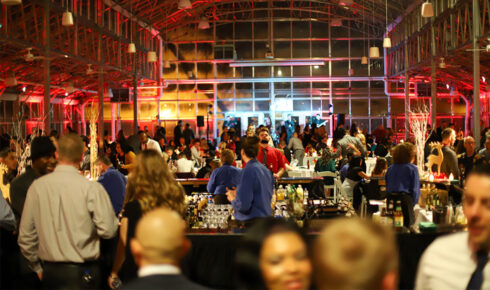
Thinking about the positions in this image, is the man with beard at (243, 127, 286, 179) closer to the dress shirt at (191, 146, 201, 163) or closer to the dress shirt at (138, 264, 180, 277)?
the dress shirt at (138, 264, 180, 277)

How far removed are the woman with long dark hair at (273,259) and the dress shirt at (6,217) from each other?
2542 mm

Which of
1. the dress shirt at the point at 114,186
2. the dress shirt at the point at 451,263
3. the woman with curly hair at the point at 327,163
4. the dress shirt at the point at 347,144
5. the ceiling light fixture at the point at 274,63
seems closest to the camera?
the dress shirt at the point at 451,263

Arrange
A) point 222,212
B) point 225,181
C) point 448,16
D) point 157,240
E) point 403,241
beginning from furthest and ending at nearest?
point 448,16 < point 225,181 < point 222,212 < point 403,241 < point 157,240

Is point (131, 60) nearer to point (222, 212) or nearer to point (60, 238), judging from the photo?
point (222, 212)

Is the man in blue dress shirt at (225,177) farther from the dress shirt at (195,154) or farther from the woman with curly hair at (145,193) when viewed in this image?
the dress shirt at (195,154)

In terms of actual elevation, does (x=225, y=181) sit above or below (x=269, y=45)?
below

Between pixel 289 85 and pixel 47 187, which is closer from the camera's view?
pixel 47 187

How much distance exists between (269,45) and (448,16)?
1052 centimetres

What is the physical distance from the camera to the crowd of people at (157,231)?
4.34 feet

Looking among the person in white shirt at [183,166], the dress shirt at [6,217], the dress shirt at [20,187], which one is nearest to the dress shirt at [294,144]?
the person in white shirt at [183,166]

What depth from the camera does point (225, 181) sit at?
756 centimetres

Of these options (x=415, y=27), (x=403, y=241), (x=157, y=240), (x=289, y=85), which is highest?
(x=415, y=27)

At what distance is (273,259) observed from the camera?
5.49 feet

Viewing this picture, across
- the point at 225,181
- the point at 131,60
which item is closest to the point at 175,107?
the point at 131,60
